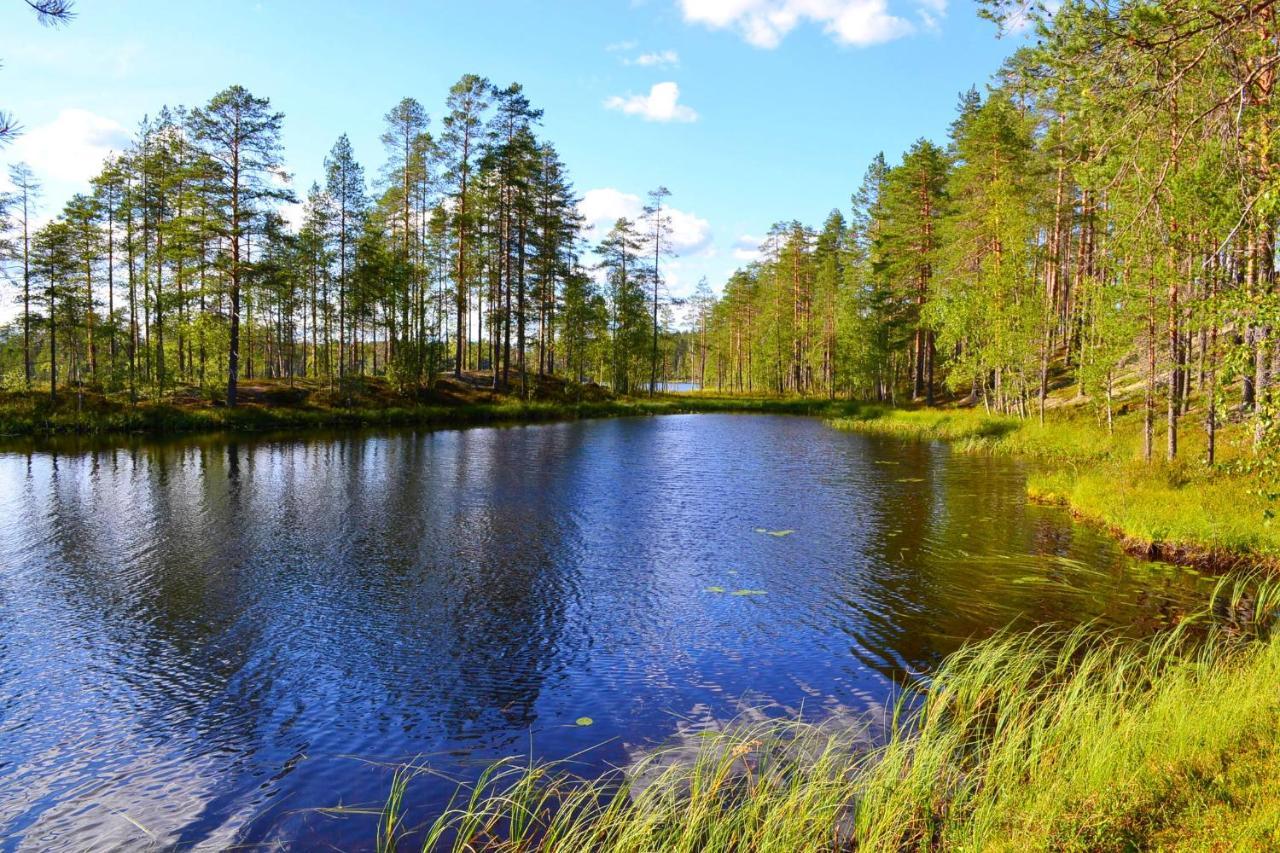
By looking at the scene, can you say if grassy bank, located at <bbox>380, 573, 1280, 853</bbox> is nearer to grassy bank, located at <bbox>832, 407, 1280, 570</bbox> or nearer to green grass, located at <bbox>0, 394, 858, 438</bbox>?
grassy bank, located at <bbox>832, 407, 1280, 570</bbox>

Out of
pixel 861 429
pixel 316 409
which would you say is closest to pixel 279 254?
pixel 316 409

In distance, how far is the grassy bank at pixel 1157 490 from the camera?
1389 centimetres

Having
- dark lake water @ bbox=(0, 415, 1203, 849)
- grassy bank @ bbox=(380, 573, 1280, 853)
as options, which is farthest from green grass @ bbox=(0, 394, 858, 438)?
grassy bank @ bbox=(380, 573, 1280, 853)

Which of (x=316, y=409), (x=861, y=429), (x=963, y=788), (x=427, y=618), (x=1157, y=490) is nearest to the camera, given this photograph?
(x=963, y=788)

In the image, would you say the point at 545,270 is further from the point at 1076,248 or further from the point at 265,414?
the point at 1076,248

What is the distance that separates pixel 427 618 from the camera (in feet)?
38.4

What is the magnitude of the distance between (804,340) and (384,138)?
49.4 metres

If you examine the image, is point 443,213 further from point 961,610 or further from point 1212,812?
point 1212,812

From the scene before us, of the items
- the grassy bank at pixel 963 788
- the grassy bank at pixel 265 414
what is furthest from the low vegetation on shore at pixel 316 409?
the grassy bank at pixel 963 788

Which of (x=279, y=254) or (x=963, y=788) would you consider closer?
(x=963, y=788)

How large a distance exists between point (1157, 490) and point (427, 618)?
17286 mm

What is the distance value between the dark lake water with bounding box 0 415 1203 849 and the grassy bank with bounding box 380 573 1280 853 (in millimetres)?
875

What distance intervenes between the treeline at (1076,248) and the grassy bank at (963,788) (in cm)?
316

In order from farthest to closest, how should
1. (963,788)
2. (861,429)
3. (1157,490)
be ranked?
(861,429) < (1157,490) < (963,788)
